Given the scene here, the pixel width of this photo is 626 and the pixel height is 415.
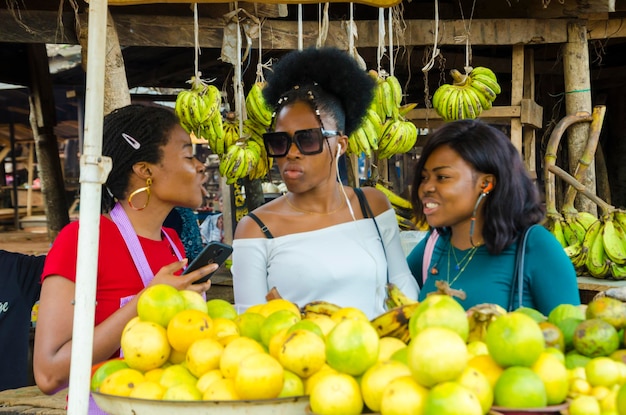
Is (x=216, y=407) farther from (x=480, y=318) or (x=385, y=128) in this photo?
(x=385, y=128)

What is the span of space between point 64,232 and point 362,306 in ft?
3.73

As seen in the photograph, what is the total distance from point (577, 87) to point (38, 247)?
29.4ft

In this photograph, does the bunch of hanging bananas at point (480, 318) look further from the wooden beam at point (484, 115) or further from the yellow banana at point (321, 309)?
the wooden beam at point (484, 115)

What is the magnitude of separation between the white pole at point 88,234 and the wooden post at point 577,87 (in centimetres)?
422

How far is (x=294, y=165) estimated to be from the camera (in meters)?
2.59

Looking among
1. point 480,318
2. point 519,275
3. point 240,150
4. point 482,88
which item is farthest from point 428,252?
point 482,88

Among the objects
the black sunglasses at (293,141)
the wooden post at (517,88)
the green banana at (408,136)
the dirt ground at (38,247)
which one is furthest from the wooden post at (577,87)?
the black sunglasses at (293,141)

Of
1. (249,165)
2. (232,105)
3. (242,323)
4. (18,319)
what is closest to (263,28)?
(249,165)

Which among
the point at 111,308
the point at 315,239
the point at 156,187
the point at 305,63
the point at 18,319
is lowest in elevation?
the point at 18,319

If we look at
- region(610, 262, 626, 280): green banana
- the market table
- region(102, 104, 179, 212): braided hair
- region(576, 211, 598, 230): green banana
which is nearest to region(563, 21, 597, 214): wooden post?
region(576, 211, 598, 230): green banana

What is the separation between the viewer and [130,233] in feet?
7.55

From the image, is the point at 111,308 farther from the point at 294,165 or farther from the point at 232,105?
the point at 232,105

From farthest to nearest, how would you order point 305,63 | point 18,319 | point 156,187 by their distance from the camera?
point 18,319 < point 305,63 < point 156,187

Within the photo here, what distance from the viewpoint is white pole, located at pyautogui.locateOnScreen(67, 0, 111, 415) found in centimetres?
153
